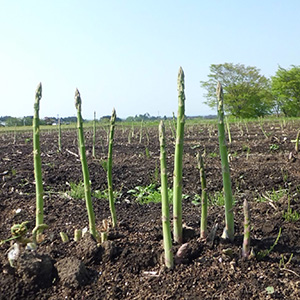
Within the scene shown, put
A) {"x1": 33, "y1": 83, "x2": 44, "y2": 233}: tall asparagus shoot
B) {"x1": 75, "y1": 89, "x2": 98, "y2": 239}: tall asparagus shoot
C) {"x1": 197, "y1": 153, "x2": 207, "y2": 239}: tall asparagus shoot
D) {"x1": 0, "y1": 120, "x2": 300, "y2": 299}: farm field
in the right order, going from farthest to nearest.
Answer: {"x1": 33, "y1": 83, "x2": 44, "y2": 233}: tall asparagus shoot
{"x1": 75, "y1": 89, "x2": 98, "y2": 239}: tall asparagus shoot
{"x1": 197, "y1": 153, "x2": 207, "y2": 239}: tall asparagus shoot
{"x1": 0, "y1": 120, "x2": 300, "y2": 299}: farm field

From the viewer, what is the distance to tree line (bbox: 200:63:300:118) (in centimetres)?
6350

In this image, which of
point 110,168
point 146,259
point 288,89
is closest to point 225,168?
point 146,259

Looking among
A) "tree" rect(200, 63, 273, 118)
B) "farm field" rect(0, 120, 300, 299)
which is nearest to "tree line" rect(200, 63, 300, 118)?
"tree" rect(200, 63, 273, 118)

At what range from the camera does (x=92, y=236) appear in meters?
2.85

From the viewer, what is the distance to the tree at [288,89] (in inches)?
2424

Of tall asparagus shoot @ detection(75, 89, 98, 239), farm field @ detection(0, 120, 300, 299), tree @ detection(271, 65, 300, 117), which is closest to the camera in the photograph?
farm field @ detection(0, 120, 300, 299)

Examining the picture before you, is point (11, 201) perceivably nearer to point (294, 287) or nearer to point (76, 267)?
point (76, 267)

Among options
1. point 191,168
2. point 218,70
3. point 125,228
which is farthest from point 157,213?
point 218,70

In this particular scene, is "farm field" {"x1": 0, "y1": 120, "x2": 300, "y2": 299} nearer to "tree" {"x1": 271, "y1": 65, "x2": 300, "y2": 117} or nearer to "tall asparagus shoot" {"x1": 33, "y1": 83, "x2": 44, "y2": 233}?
"tall asparagus shoot" {"x1": 33, "y1": 83, "x2": 44, "y2": 233}

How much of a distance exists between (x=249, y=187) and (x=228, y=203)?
106 inches

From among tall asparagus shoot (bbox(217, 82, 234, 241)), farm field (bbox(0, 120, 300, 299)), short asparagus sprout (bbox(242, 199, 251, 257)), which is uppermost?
tall asparagus shoot (bbox(217, 82, 234, 241))

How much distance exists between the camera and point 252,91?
221ft

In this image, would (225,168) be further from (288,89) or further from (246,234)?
(288,89)

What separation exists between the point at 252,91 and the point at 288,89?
674 centimetres
